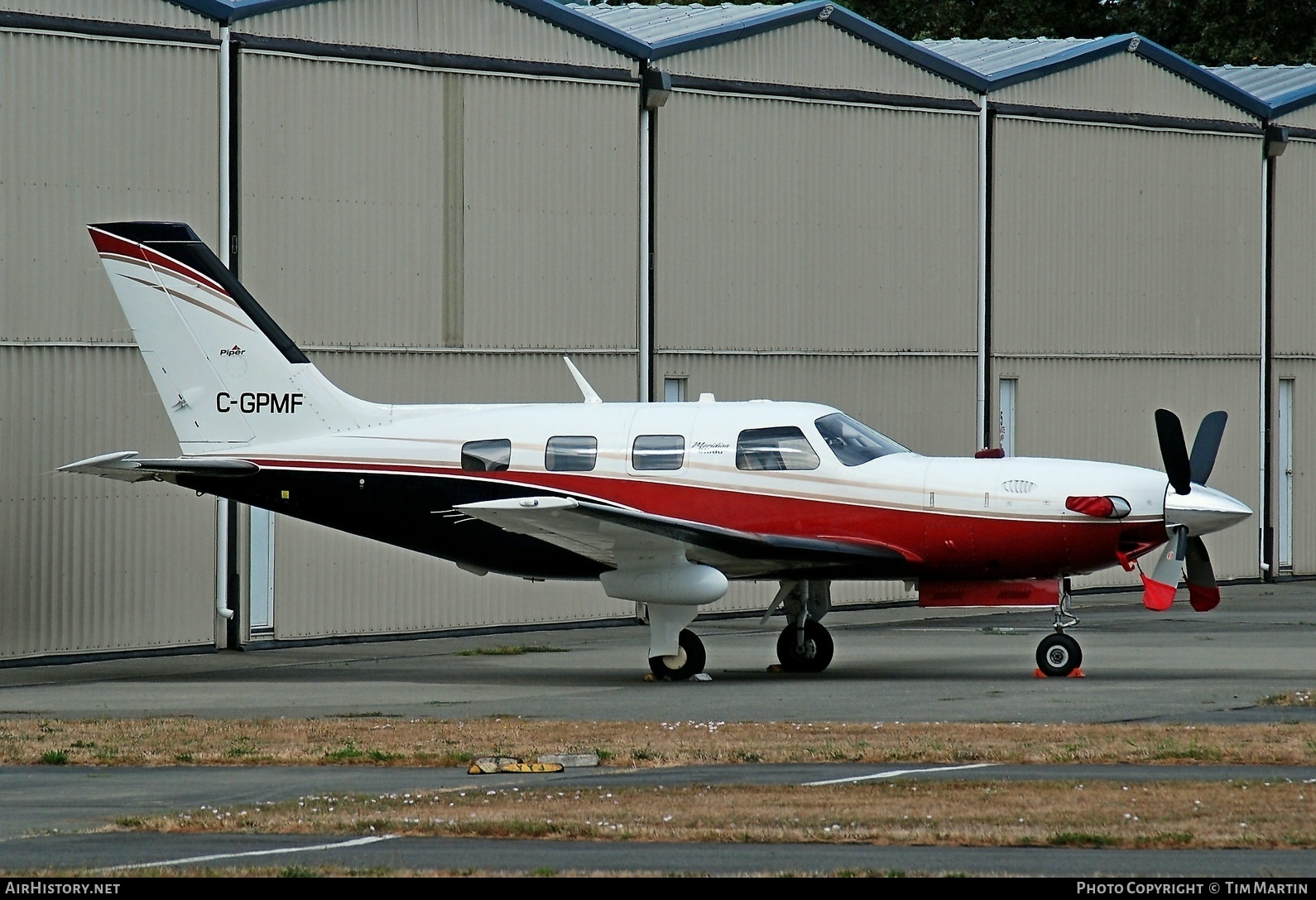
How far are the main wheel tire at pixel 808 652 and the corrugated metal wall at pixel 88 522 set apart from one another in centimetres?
762

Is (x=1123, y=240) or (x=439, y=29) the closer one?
(x=439, y=29)

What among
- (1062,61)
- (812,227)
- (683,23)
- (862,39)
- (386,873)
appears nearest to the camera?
(386,873)

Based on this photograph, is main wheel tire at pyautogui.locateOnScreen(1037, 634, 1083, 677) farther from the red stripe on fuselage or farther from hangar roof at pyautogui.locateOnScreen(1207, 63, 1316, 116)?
hangar roof at pyautogui.locateOnScreen(1207, 63, 1316, 116)

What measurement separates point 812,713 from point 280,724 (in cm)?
454

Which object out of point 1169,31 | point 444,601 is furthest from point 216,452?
point 1169,31

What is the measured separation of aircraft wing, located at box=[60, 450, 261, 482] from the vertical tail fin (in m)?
0.55

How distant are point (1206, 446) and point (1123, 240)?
42.6 ft

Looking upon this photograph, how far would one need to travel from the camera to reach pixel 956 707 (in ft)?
54.0

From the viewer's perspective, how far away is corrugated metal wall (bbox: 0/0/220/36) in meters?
21.2

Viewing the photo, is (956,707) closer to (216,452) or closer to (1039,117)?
(216,452)

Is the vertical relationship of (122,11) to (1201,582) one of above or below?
above

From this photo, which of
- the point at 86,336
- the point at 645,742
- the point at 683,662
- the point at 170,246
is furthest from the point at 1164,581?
the point at 86,336

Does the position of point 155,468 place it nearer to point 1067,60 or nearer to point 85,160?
point 85,160

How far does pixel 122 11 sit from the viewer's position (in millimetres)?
21984
